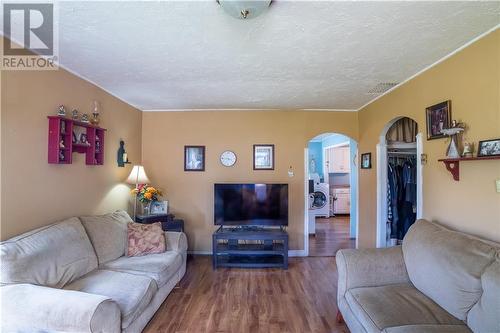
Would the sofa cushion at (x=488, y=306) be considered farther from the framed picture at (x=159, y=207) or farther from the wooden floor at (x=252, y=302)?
the framed picture at (x=159, y=207)

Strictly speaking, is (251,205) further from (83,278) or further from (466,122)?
(466,122)

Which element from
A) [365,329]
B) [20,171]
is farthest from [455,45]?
[20,171]

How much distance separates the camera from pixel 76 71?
2.61m

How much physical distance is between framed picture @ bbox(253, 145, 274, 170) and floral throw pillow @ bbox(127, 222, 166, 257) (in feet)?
6.26

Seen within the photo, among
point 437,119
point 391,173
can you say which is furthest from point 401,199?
point 437,119

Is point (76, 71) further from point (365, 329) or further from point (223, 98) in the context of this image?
point (365, 329)

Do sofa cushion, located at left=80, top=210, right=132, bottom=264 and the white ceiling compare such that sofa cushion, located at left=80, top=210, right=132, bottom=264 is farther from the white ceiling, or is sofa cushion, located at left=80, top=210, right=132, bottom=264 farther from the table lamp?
the white ceiling

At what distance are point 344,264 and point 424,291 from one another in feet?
1.89

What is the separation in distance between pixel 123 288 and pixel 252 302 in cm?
132

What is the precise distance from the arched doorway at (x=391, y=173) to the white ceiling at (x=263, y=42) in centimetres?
98

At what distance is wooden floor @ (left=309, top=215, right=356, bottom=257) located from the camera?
4.45 metres

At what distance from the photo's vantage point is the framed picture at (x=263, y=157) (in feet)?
13.9

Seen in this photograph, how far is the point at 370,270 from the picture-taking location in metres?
2.10

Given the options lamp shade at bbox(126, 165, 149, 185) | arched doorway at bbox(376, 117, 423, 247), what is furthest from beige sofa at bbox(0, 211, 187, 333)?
arched doorway at bbox(376, 117, 423, 247)
